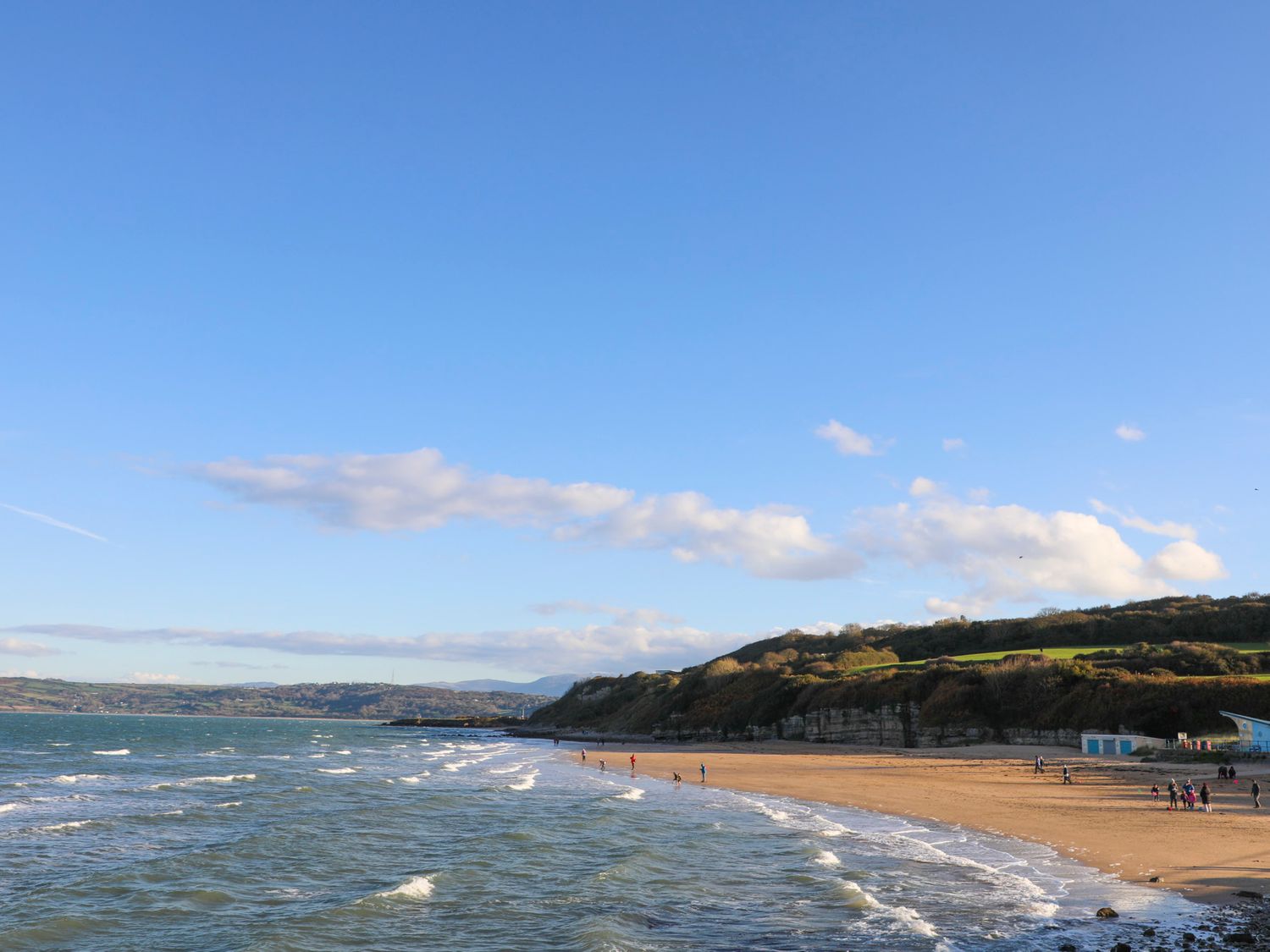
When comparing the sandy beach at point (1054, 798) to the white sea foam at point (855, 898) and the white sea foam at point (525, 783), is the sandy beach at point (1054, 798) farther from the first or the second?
the white sea foam at point (525, 783)

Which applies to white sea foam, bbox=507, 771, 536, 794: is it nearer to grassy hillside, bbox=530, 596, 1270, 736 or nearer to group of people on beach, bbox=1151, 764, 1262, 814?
group of people on beach, bbox=1151, 764, 1262, 814

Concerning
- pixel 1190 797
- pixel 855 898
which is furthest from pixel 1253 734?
pixel 855 898

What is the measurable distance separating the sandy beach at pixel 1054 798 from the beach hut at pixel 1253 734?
3.95m

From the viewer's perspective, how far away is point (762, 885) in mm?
23906

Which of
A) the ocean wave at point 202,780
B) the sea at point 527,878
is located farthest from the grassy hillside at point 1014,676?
the ocean wave at point 202,780

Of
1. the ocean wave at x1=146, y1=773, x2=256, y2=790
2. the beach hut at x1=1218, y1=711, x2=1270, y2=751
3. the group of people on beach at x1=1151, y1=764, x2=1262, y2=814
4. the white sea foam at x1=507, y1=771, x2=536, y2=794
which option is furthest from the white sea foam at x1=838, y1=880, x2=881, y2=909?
the ocean wave at x1=146, y1=773, x2=256, y2=790

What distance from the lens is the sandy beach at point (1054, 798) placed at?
79.6 feet

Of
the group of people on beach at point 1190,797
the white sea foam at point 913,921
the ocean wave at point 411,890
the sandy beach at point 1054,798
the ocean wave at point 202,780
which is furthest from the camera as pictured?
the ocean wave at point 202,780

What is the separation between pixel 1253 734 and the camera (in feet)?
164

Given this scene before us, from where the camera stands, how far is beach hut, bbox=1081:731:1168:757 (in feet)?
192

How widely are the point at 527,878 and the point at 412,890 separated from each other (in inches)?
133

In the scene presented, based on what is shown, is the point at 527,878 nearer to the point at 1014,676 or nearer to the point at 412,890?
the point at 412,890

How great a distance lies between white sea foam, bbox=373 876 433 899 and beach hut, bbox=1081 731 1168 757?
165 feet

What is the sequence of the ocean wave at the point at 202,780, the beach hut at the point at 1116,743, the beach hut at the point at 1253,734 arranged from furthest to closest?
the beach hut at the point at 1116,743, the ocean wave at the point at 202,780, the beach hut at the point at 1253,734
